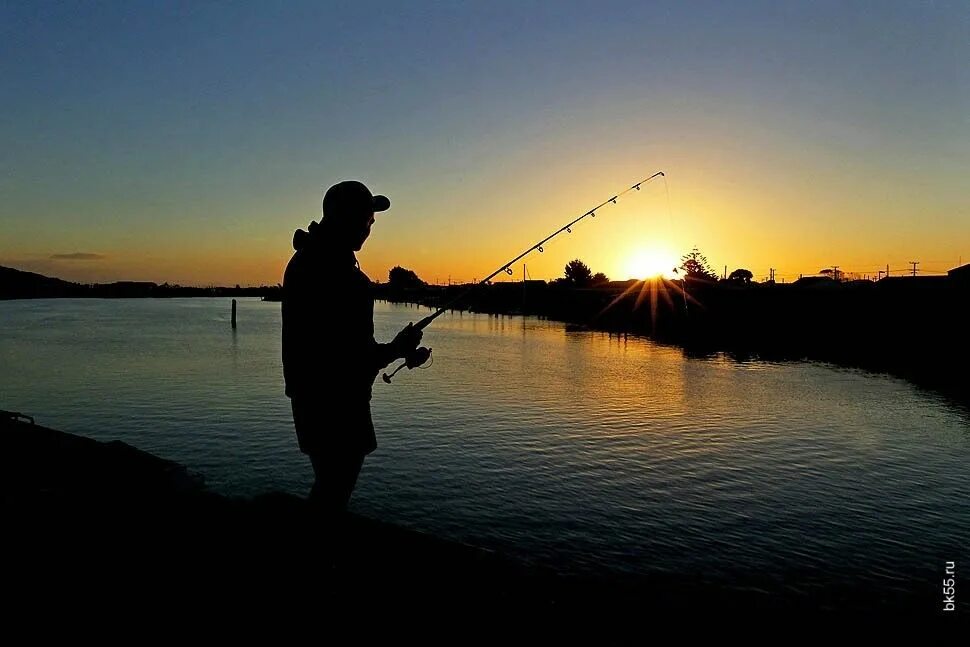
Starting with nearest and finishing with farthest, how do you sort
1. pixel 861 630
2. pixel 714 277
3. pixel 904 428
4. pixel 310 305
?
pixel 310 305
pixel 861 630
pixel 904 428
pixel 714 277

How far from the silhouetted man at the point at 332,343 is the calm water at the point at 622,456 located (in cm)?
637

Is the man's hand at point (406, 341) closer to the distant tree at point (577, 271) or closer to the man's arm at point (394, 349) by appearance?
the man's arm at point (394, 349)

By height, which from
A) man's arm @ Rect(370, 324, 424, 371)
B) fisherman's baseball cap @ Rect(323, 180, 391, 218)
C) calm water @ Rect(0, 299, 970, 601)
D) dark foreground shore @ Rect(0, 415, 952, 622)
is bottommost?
calm water @ Rect(0, 299, 970, 601)

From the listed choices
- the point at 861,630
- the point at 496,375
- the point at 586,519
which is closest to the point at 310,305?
the point at 861,630

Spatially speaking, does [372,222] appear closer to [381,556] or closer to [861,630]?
[381,556]

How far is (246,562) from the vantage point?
5332 mm

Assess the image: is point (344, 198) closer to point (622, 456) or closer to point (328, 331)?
point (328, 331)

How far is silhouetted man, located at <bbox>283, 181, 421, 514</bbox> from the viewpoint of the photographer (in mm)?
4297

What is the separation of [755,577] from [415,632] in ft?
22.2

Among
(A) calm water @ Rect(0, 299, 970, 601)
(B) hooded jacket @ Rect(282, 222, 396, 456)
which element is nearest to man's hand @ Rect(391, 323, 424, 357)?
(B) hooded jacket @ Rect(282, 222, 396, 456)

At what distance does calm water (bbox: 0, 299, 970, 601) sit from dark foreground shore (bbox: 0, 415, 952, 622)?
9.63ft

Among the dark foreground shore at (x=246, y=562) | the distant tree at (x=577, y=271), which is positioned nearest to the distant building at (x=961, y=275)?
the dark foreground shore at (x=246, y=562)

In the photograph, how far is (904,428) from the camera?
21062 millimetres

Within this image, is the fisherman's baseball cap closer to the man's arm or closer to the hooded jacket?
the hooded jacket
